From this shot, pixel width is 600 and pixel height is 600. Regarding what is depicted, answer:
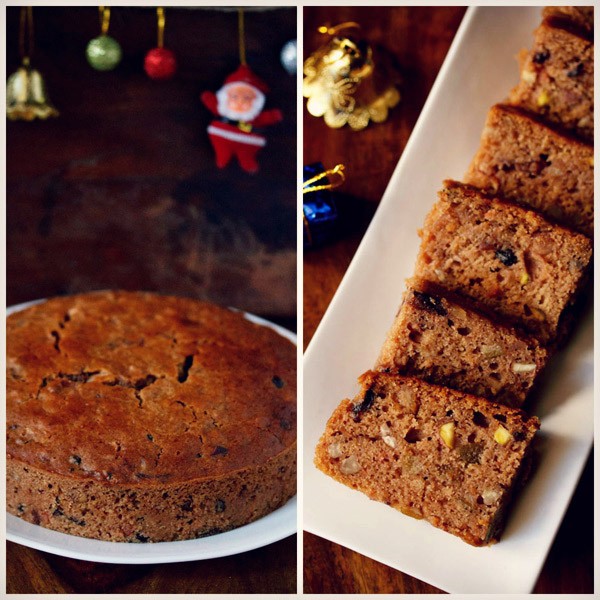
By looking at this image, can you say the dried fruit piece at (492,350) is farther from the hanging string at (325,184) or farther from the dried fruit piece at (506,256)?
the hanging string at (325,184)

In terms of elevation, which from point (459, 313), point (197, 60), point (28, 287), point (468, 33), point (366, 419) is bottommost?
point (28, 287)

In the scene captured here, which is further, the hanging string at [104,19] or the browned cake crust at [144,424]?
the hanging string at [104,19]

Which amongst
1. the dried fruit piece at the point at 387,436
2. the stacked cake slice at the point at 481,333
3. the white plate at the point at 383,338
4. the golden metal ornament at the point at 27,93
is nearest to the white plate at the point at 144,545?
the white plate at the point at 383,338

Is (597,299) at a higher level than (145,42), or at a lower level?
lower

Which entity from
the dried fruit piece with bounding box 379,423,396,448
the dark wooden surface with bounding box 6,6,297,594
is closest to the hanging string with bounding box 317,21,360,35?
the dark wooden surface with bounding box 6,6,297,594

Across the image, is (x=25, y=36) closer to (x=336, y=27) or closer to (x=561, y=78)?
(x=336, y=27)

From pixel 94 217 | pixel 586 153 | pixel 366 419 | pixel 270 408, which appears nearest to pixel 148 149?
pixel 94 217

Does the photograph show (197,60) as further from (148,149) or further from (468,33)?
(468,33)
